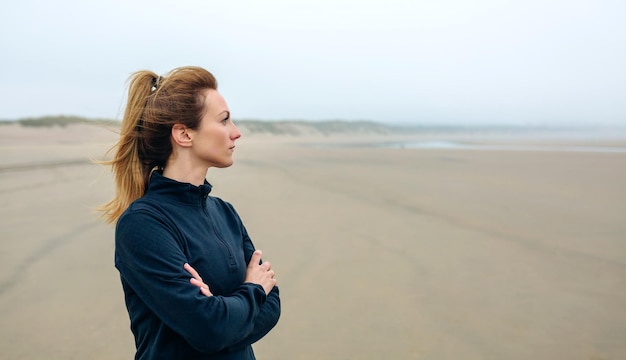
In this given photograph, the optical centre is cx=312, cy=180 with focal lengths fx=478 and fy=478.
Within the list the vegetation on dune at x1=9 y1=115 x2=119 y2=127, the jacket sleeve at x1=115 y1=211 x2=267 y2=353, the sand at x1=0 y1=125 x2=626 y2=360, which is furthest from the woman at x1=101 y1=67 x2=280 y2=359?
the vegetation on dune at x1=9 y1=115 x2=119 y2=127

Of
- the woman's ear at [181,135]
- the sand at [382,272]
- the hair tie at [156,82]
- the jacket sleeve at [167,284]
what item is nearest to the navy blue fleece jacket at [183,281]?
the jacket sleeve at [167,284]

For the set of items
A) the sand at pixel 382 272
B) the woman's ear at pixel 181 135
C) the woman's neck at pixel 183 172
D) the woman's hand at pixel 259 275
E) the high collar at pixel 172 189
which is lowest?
the sand at pixel 382 272

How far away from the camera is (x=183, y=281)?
1508 mm

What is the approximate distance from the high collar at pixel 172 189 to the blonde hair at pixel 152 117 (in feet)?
0.27

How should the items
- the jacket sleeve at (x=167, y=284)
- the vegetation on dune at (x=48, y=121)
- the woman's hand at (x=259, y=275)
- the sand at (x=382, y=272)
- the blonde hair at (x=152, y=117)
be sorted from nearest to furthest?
the jacket sleeve at (x=167, y=284), the blonde hair at (x=152, y=117), the woman's hand at (x=259, y=275), the sand at (x=382, y=272), the vegetation on dune at (x=48, y=121)

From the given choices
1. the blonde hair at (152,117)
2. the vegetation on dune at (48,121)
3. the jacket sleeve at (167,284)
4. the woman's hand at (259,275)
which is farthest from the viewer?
the vegetation on dune at (48,121)

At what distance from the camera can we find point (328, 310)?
4.58 metres

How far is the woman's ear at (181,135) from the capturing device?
1.72 metres

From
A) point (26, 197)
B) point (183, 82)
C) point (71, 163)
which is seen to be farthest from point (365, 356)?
point (71, 163)

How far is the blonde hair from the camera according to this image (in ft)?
5.57

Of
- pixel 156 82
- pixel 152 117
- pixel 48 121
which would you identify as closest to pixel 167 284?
pixel 152 117

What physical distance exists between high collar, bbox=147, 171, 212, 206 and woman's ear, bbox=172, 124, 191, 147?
0.14m

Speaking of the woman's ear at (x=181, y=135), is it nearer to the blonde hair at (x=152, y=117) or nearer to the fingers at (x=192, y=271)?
the blonde hair at (x=152, y=117)

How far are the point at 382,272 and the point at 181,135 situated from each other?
4.26m
